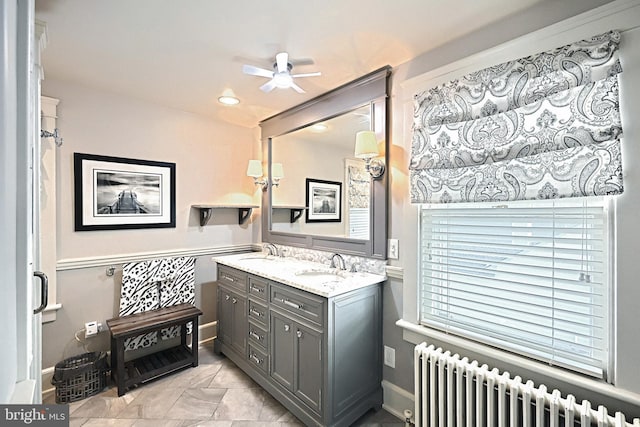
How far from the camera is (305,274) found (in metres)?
2.42

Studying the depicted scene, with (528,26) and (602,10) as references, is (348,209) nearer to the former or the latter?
(528,26)

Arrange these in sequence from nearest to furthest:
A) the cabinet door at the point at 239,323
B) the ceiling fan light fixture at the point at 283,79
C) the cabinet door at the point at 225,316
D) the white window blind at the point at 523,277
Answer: the white window blind at the point at 523,277 → the ceiling fan light fixture at the point at 283,79 → the cabinet door at the point at 239,323 → the cabinet door at the point at 225,316

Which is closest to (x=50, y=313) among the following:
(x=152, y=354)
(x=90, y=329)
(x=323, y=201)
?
(x=90, y=329)

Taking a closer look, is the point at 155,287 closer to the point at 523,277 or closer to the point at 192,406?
the point at 192,406

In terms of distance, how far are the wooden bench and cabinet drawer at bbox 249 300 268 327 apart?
2.01ft

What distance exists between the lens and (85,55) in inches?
78.6

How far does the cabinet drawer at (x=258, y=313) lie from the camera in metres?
2.35

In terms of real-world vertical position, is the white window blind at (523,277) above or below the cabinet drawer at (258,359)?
above

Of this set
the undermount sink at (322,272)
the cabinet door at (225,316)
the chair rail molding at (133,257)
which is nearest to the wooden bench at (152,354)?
the cabinet door at (225,316)

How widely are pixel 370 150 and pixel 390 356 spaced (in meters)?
1.48

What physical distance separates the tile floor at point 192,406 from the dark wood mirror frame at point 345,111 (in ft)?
3.96

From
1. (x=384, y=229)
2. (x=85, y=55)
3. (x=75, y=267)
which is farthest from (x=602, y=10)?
(x=75, y=267)

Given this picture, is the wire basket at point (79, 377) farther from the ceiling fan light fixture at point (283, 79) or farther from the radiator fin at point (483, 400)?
the ceiling fan light fixture at point (283, 79)

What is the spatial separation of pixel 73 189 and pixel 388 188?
2533 mm
